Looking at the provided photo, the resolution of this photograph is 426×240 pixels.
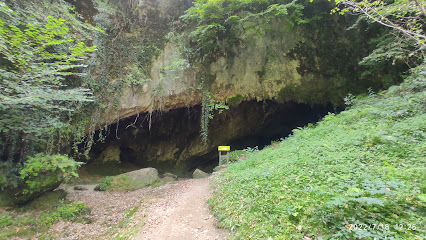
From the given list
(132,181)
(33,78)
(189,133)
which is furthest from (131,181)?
(189,133)

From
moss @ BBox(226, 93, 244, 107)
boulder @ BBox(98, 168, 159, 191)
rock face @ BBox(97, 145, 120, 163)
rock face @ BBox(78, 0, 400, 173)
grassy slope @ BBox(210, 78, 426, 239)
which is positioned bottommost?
boulder @ BBox(98, 168, 159, 191)

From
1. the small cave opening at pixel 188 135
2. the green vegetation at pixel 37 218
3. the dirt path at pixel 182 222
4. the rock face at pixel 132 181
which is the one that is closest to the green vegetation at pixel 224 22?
the small cave opening at pixel 188 135

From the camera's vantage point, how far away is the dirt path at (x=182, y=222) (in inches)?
136

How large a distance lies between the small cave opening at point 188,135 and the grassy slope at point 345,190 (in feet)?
26.0

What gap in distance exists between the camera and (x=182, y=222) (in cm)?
404

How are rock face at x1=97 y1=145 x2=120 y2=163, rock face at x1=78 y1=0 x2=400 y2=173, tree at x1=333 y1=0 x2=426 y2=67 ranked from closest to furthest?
tree at x1=333 y1=0 x2=426 y2=67 < rock face at x1=78 y1=0 x2=400 y2=173 < rock face at x1=97 y1=145 x2=120 y2=163

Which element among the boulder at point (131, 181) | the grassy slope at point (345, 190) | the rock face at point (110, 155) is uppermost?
the grassy slope at point (345, 190)

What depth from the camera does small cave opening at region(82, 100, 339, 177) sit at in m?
12.5

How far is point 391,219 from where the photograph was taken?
210 centimetres

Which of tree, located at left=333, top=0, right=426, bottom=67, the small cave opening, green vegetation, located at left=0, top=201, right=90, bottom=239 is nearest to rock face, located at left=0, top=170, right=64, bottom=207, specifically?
green vegetation, located at left=0, top=201, right=90, bottom=239

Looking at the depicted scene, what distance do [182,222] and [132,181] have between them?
18.1 feet

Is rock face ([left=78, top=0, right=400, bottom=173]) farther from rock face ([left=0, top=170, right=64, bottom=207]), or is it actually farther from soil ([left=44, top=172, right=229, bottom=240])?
soil ([left=44, top=172, right=229, bottom=240])

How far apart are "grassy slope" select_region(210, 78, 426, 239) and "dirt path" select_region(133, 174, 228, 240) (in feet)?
0.93

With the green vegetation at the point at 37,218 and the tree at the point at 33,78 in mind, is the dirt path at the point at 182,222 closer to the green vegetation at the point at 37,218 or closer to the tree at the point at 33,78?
the green vegetation at the point at 37,218
